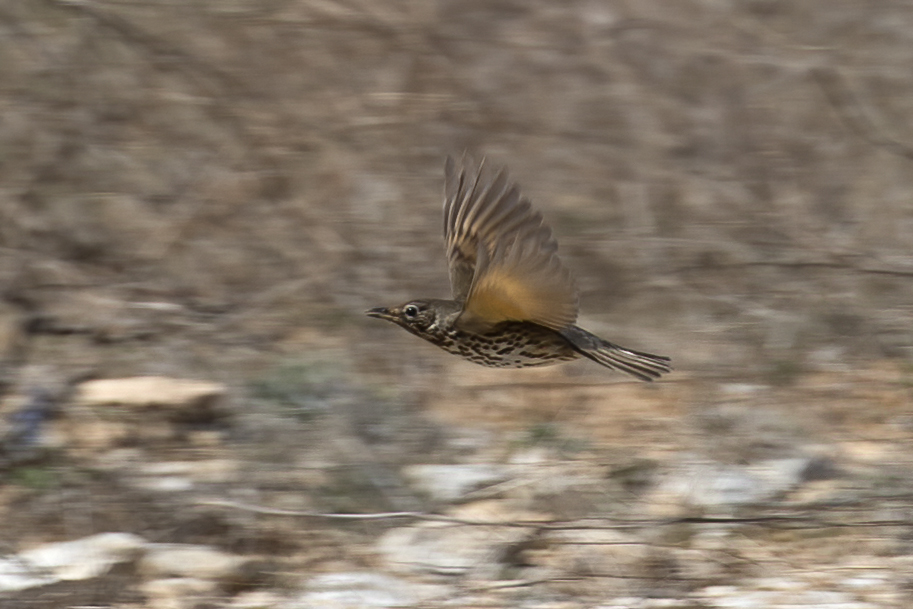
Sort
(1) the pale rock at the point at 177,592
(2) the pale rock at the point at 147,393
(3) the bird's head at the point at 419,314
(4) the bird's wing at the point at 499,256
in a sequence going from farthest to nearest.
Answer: (2) the pale rock at the point at 147,393 → (3) the bird's head at the point at 419,314 → (1) the pale rock at the point at 177,592 → (4) the bird's wing at the point at 499,256

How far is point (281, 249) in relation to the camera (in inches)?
211

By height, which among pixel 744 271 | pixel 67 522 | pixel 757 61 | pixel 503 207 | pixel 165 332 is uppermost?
pixel 757 61

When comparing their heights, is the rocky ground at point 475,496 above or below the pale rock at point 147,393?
below

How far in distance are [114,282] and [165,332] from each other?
0.40 metres

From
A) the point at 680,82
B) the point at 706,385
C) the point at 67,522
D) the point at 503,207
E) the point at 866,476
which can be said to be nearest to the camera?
the point at 503,207

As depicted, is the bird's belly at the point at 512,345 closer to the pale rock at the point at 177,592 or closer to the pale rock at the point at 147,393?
the pale rock at the point at 177,592

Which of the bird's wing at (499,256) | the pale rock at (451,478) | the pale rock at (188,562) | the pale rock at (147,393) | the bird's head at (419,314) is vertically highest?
the bird's wing at (499,256)

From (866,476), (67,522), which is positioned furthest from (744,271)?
(67,522)

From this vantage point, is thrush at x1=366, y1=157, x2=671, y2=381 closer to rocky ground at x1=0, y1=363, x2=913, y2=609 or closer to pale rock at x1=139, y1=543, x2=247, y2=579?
rocky ground at x1=0, y1=363, x2=913, y2=609

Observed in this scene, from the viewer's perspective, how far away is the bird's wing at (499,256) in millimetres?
3283

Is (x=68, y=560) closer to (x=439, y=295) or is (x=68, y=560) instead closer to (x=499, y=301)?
(x=499, y=301)

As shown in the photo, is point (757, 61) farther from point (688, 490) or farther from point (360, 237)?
point (688, 490)

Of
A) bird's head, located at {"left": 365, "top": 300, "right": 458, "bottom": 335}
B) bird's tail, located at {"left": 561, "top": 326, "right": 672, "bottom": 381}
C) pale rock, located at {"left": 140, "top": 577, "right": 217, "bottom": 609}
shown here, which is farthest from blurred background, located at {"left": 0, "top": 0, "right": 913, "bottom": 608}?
bird's head, located at {"left": 365, "top": 300, "right": 458, "bottom": 335}

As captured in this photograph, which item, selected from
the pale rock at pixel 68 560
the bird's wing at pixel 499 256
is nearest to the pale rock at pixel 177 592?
the pale rock at pixel 68 560
